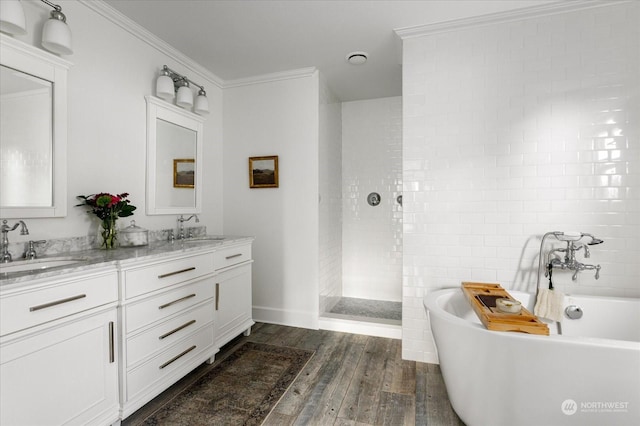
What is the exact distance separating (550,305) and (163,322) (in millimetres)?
2486

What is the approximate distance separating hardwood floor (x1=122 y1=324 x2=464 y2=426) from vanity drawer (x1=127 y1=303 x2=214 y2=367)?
1.16 ft

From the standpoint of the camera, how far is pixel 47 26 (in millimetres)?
1746

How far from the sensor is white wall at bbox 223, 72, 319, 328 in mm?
3219

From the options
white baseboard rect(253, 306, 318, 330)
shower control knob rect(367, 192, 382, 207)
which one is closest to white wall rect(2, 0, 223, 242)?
white baseboard rect(253, 306, 318, 330)

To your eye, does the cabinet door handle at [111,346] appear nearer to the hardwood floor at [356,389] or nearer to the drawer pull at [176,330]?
the drawer pull at [176,330]

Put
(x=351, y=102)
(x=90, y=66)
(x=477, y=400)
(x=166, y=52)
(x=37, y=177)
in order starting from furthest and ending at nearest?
(x=351, y=102)
(x=166, y=52)
(x=90, y=66)
(x=37, y=177)
(x=477, y=400)

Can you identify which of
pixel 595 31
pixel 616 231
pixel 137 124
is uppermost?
pixel 595 31

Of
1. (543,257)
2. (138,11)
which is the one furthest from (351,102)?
(543,257)

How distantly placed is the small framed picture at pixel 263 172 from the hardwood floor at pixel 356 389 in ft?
5.11

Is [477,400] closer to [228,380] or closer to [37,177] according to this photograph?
[228,380]

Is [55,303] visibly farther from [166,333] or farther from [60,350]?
[166,333]

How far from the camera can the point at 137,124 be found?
8.11 ft

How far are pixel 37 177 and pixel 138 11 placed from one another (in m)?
1.37

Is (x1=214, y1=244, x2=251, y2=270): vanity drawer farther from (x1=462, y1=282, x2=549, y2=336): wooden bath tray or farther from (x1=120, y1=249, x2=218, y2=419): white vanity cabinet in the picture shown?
(x1=462, y1=282, x2=549, y2=336): wooden bath tray
